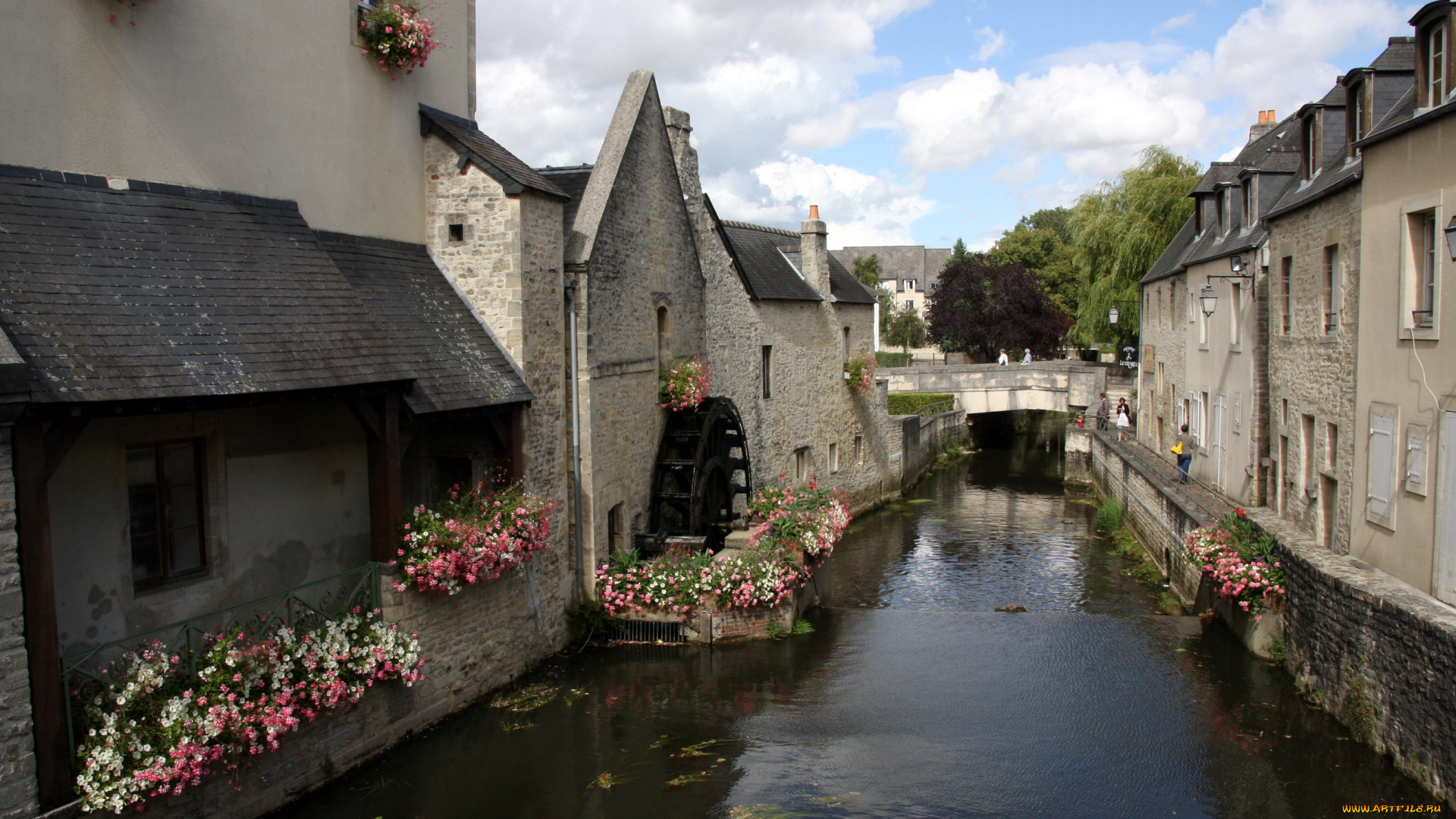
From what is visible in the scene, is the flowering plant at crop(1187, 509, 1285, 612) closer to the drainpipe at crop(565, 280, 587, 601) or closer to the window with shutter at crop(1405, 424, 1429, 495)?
the window with shutter at crop(1405, 424, 1429, 495)

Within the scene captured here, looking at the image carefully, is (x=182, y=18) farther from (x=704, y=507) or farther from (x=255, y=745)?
(x=704, y=507)

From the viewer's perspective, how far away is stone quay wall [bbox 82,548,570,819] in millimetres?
6492

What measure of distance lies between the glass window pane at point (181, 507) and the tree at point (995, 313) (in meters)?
38.0

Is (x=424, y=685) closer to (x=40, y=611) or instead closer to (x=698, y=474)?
(x=40, y=611)

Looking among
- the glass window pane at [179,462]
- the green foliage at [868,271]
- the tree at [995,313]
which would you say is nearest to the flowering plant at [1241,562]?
the glass window pane at [179,462]

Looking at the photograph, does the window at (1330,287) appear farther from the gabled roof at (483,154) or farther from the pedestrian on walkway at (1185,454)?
the gabled roof at (483,154)

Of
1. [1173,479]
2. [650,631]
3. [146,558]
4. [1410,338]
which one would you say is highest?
[1410,338]

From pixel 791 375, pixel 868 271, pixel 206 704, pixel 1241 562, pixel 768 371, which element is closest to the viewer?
pixel 206 704

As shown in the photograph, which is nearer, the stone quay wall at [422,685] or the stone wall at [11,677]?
the stone wall at [11,677]

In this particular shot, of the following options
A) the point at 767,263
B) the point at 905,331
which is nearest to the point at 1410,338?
the point at 767,263

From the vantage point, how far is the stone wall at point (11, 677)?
201 inches

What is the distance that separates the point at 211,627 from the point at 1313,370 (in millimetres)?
12138

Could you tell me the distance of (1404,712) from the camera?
285 inches

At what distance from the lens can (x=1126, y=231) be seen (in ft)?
92.6
